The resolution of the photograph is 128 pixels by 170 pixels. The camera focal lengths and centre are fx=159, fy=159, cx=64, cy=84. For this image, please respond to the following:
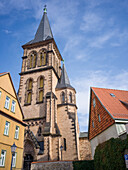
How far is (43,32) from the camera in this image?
38.1m

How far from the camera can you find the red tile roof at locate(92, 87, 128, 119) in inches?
498

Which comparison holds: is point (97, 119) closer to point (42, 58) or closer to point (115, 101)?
point (115, 101)

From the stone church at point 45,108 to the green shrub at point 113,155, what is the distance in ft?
29.2

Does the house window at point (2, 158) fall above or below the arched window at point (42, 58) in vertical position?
below

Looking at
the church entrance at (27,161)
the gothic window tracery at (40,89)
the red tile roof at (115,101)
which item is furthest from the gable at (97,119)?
the gothic window tracery at (40,89)

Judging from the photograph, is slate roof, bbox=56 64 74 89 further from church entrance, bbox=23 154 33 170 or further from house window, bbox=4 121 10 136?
house window, bbox=4 121 10 136

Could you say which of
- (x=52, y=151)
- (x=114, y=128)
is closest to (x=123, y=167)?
(x=114, y=128)

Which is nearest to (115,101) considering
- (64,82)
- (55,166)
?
(55,166)

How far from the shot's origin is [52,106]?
2475 centimetres

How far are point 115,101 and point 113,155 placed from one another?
5.66 metres

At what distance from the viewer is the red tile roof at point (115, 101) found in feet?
41.5

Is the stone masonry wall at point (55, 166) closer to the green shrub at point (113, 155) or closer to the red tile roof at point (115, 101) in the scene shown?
the green shrub at point (113, 155)

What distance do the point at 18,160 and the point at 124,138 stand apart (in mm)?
11127

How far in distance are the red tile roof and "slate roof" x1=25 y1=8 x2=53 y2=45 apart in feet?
71.7
